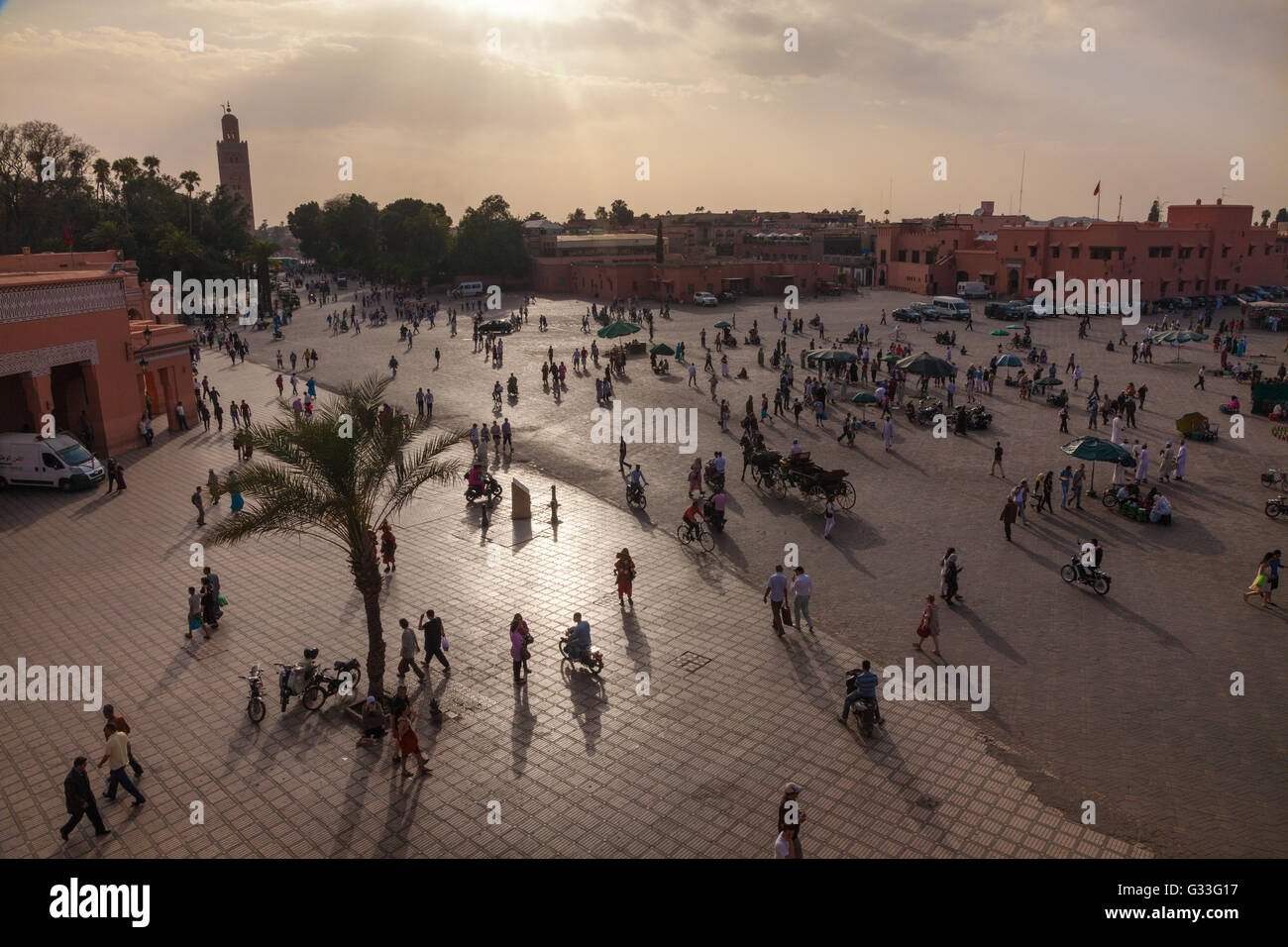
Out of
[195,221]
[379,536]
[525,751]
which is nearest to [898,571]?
[525,751]

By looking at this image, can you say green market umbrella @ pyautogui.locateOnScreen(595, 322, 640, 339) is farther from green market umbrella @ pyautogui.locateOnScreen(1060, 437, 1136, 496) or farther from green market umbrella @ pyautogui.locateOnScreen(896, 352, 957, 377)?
green market umbrella @ pyautogui.locateOnScreen(1060, 437, 1136, 496)

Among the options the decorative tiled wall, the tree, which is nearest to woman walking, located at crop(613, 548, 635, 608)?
the decorative tiled wall

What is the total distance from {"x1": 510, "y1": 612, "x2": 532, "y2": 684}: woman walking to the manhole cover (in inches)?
89.7

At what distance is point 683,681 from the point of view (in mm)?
12047

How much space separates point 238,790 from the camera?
381 inches

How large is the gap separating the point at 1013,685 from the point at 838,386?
78.2 feet

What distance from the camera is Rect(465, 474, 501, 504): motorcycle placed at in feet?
68.8

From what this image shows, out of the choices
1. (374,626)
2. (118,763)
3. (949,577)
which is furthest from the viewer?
(949,577)

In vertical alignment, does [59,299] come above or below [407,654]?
above

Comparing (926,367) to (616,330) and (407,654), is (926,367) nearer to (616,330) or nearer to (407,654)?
(616,330)

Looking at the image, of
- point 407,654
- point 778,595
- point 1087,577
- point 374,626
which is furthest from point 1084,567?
point 374,626

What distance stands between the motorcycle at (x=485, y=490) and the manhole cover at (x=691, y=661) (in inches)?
369

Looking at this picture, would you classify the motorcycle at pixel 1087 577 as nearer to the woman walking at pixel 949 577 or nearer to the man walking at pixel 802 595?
the woman walking at pixel 949 577

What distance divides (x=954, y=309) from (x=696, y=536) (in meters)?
44.9
